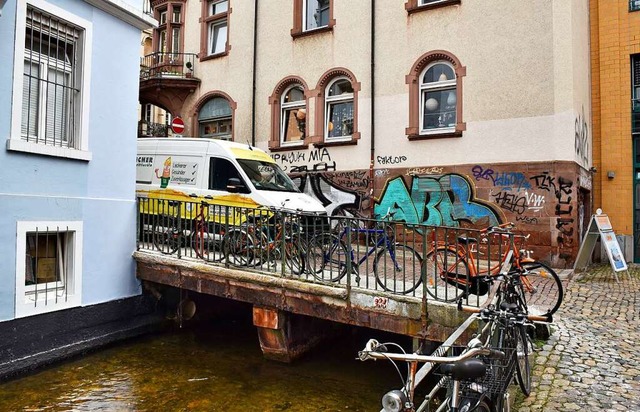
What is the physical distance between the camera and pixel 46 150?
22.7ft

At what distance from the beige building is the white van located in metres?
3.52

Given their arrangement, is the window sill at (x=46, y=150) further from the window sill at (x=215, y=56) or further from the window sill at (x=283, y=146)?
the window sill at (x=215, y=56)

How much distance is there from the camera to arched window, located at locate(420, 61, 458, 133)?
12.3 m

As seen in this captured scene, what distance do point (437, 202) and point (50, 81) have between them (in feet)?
28.2

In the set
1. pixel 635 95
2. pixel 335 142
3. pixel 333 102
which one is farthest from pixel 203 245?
pixel 635 95

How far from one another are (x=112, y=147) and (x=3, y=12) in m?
2.38

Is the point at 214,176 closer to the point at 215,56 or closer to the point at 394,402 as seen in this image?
the point at 394,402

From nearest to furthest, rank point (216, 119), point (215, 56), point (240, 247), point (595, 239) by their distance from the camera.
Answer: point (240, 247), point (595, 239), point (215, 56), point (216, 119)

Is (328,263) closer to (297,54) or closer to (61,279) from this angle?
(61,279)

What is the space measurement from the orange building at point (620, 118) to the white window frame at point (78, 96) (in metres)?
12.7

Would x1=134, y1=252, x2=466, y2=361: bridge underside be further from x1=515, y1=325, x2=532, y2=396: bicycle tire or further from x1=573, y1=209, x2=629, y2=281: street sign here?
x1=573, y1=209, x2=629, y2=281: street sign

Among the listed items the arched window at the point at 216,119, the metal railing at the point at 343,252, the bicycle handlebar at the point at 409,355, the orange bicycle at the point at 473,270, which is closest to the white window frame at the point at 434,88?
the metal railing at the point at 343,252

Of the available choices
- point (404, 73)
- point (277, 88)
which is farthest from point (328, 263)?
point (277, 88)

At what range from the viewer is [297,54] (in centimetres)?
1464
